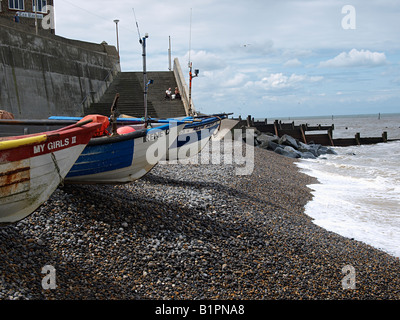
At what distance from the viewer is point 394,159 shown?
24.5m

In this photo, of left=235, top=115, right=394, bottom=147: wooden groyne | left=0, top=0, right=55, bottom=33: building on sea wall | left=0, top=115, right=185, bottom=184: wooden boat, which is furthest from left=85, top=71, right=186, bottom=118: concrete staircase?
left=0, top=115, right=185, bottom=184: wooden boat

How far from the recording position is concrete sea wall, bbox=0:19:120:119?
18.5 meters

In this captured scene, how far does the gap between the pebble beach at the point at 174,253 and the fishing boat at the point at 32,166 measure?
1.59 feet

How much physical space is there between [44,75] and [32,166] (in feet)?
56.5

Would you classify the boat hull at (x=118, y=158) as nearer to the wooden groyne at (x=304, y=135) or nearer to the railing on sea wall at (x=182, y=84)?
the railing on sea wall at (x=182, y=84)

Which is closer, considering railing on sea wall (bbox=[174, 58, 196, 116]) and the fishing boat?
the fishing boat

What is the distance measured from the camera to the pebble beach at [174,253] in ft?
16.9

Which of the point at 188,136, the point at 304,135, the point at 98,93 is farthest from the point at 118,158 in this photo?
the point at 304,135

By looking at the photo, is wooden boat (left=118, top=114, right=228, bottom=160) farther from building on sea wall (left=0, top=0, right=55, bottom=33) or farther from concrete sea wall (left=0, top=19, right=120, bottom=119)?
building on sea wall (left=0, top=0, right=55, bottom=33)

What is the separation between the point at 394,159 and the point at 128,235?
22.4 m

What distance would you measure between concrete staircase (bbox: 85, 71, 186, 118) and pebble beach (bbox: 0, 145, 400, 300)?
1546 centimetres
